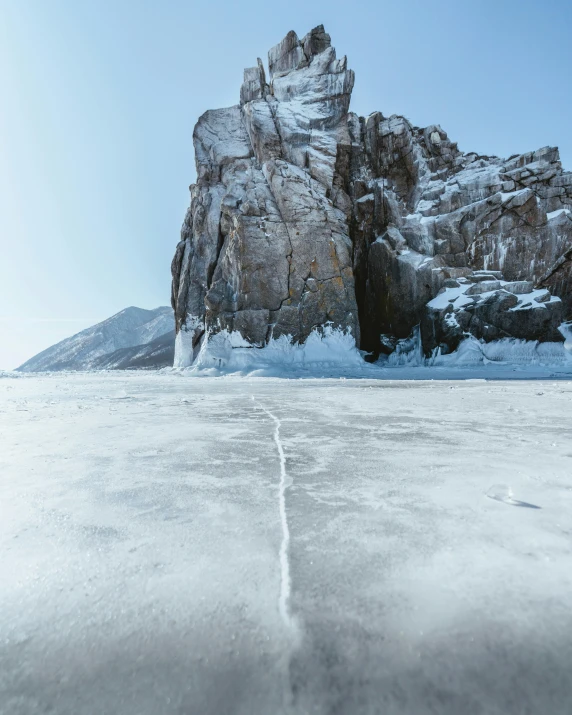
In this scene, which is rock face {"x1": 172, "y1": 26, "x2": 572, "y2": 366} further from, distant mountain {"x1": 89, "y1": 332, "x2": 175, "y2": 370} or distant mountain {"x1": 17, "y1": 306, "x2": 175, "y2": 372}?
distant mountain {"x1": 17, "y1": 306, "x2": 175, "y2": 372}

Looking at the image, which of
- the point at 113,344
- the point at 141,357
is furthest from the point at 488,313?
the point at 113,344

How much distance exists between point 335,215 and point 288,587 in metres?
25.5

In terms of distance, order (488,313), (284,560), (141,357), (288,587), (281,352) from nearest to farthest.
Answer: (288,587), (284,560), (488,313), (281,352), (141,357)

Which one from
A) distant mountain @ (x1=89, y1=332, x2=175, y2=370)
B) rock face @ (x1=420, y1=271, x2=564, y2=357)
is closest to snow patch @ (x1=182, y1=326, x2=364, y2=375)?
rock face @ (x1=420, y1=271, x2=564, y2=357)

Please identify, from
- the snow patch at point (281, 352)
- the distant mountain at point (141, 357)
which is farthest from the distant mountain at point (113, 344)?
the snow patch at point (281, 352)

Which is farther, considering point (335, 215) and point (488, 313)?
point (335, 215)

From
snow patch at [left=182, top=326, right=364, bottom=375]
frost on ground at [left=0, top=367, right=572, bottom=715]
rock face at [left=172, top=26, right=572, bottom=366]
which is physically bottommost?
frost on ground at [left=0, top=367, right=572, bottom=715]

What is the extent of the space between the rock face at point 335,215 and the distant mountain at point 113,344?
54183 millimetres

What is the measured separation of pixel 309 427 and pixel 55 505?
251 centimetres

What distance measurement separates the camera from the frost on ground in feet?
2.55

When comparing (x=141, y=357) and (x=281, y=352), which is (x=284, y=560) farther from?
(x=141, y=357)

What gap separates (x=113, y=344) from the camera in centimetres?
10094

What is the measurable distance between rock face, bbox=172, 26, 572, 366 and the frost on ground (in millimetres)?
20996

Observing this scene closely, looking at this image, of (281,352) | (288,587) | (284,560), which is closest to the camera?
(288,587)
